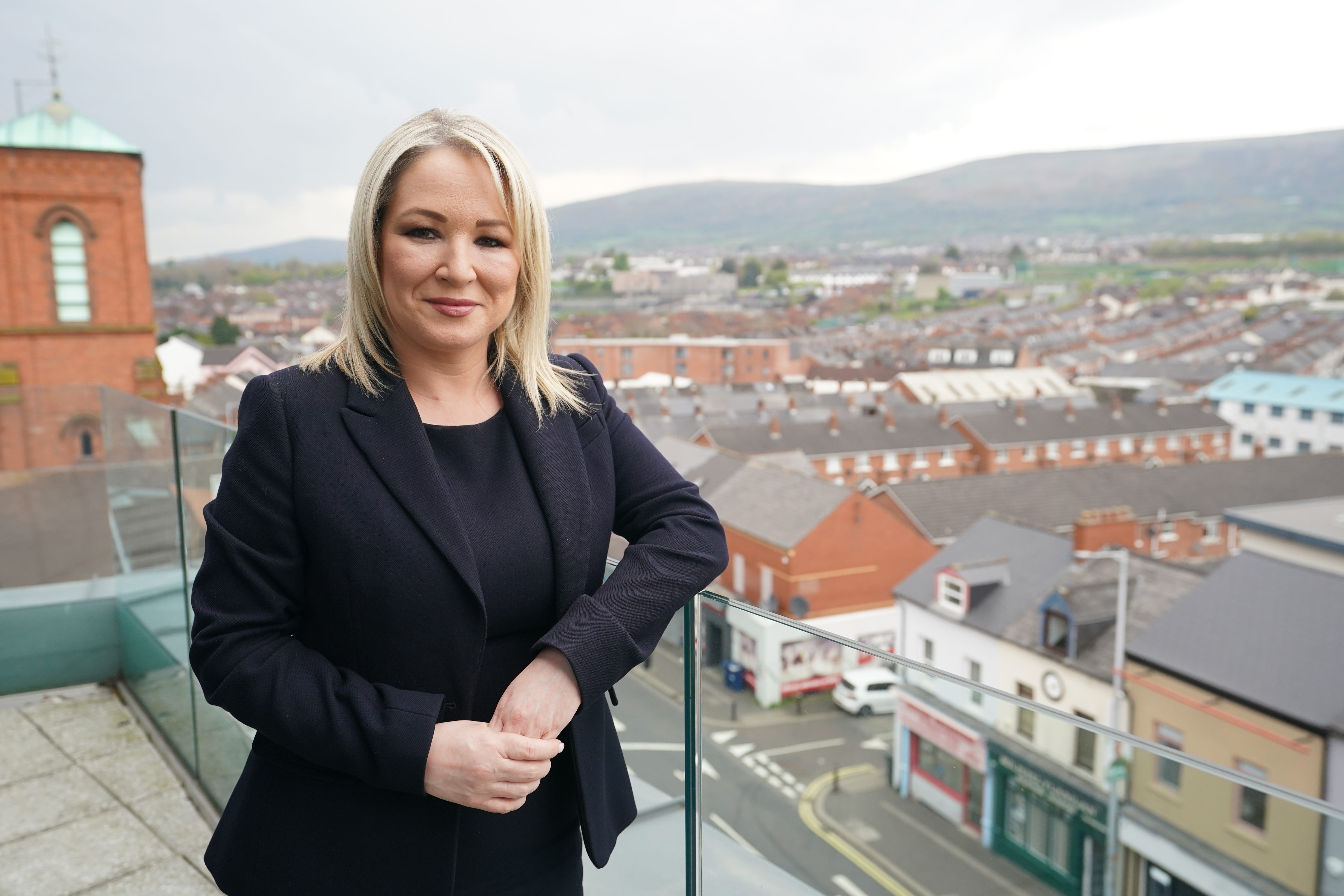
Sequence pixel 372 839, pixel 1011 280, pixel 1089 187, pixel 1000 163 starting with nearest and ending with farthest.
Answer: pixel 372 839, pixel 1011 280, pixel 1089 187, pixel 1000 163

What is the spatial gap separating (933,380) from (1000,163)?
233 ft

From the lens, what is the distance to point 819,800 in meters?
1.15

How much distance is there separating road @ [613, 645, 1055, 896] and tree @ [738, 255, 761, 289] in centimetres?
6168

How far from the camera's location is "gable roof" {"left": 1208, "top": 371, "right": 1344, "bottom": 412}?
45.6m

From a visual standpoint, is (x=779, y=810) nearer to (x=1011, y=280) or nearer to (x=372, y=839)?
(x=372, y=839)

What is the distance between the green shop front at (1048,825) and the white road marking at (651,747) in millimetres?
410

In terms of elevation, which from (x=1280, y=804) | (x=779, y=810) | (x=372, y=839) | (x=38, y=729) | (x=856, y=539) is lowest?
(x=856, y=539)

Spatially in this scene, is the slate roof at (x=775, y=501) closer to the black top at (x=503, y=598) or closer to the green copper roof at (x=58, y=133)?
the green copper roof at (x=58, y=133)

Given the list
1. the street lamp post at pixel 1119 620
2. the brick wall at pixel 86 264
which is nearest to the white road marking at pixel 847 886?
the street lamp post at pixel 1119 620

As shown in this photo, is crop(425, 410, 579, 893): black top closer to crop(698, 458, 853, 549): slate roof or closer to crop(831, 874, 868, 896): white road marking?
crop(831, 874, 868, 896): white road marking

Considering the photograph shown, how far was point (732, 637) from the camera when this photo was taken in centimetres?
120

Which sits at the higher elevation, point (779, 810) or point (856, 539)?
point (779, 810)

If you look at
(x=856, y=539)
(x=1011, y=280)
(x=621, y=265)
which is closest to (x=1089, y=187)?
(x=1011, y=280)

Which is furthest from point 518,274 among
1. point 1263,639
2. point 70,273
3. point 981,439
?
point 981,439
